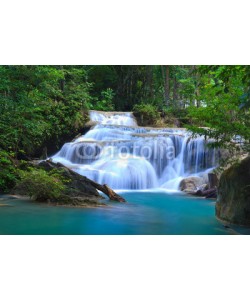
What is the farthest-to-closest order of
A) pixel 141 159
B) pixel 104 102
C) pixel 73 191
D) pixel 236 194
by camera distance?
pixel 104 102
pixel 141 159
pixel 73 191
pixel 236 194

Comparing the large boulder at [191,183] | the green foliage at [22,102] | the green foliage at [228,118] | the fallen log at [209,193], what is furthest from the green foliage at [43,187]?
the large boulder at [191,183]

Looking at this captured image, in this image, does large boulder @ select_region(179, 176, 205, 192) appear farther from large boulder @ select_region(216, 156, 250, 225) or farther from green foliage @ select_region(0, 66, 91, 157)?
green foliage @ select_region(0, 66, 91, 157)

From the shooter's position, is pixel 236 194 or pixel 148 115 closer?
pixel 236 194

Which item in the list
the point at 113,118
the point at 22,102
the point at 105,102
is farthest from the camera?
the point at 105,102

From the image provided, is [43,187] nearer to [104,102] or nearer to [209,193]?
[209,193]

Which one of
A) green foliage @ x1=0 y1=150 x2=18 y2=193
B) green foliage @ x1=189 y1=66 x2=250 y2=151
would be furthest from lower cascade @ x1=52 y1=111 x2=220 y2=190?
green foliage @ x1=189 y1=66 x2=250 y2=151

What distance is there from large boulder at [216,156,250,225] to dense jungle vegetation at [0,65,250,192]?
14.5 inches

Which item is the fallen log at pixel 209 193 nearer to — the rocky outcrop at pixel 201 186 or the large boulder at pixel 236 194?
the rocky outcrop at pixel 201 186

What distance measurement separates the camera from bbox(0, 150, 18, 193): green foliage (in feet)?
20.4

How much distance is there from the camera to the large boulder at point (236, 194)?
4051 millimetres

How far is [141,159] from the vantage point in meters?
9.20

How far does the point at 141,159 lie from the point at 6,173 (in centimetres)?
398

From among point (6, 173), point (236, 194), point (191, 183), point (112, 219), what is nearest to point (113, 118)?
point (191, 183)

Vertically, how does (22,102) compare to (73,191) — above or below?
above
